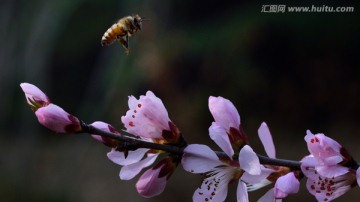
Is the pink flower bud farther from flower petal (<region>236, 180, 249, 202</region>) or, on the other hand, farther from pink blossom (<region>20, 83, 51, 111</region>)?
flower petal (<region>236, 180, 249, 202</region>)

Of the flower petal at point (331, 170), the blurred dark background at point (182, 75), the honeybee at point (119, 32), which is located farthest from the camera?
the blurred dark background at point (182, 75)

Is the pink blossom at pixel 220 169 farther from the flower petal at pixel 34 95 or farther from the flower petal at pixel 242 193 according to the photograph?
the flower petal at pixel 34 95

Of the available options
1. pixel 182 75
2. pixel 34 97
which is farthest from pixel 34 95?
pixel 182 75

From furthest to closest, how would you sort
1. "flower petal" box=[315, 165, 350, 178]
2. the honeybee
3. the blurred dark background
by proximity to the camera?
the blurred dark background
the honeybee
"flower petal" box=[315, 165, 350, 178]

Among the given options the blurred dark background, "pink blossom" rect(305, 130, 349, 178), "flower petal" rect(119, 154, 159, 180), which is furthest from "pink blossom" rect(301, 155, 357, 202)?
the blurred dark background

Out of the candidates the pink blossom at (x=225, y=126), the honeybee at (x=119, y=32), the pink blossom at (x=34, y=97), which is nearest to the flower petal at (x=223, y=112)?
the pink blossom at (x=225, y=126)

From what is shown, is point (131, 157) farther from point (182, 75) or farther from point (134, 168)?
point (182, 75)
